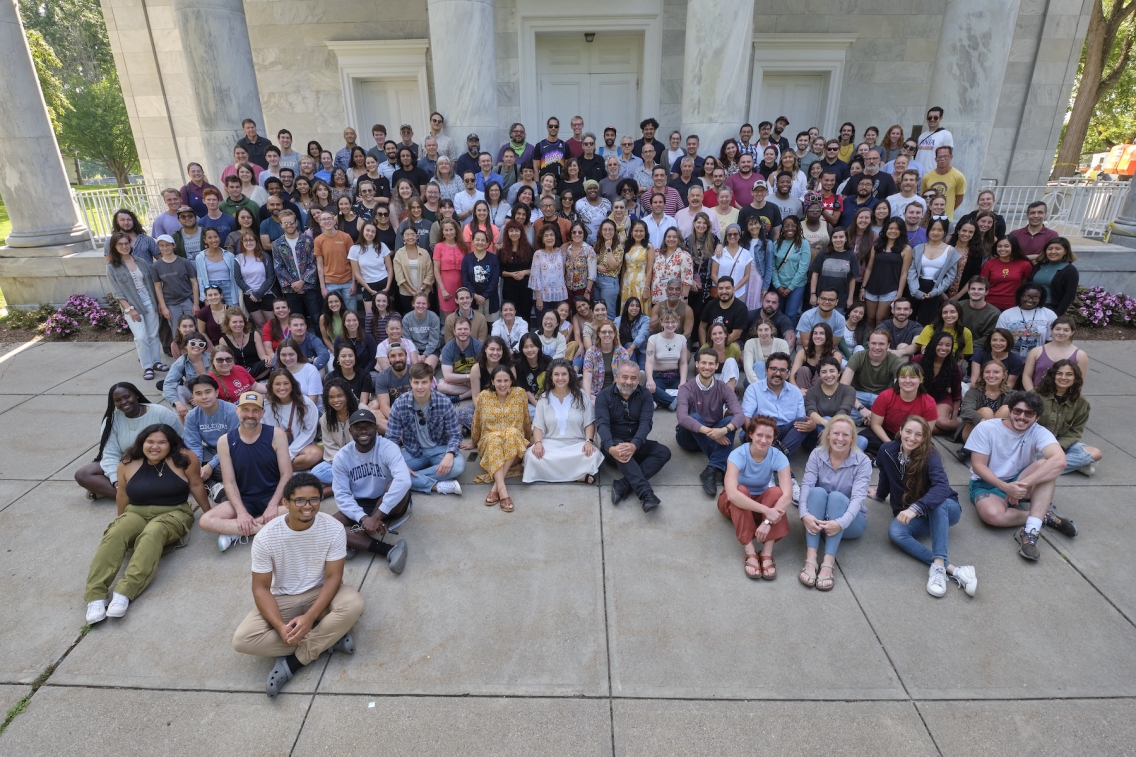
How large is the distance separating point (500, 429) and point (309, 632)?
249cm

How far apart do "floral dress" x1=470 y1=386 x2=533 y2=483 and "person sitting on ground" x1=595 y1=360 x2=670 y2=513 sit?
0.70 meters

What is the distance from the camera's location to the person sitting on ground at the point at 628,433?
219 inches

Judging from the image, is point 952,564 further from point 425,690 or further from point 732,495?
point 425,690

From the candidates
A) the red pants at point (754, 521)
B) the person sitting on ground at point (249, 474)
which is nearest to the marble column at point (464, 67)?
the person sitting on ground at point (249, 474)

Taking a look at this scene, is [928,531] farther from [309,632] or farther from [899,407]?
[309,632]

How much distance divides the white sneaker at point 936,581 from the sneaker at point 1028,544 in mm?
752

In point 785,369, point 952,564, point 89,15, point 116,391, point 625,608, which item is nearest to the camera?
point 625,608

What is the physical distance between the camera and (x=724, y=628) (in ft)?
13.4

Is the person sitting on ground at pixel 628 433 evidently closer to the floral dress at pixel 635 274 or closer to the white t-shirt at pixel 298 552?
the floral dress at pixel 635 274

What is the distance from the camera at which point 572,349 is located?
7.06 meters

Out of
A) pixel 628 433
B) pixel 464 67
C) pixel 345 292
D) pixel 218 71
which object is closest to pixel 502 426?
pixel 628 433

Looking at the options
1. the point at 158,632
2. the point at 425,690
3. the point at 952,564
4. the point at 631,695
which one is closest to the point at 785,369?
the point at 952,564

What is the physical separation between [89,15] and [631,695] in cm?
4773

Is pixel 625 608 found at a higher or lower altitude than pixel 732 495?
lower
